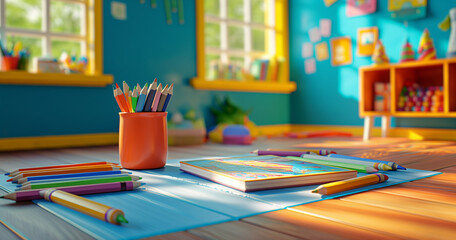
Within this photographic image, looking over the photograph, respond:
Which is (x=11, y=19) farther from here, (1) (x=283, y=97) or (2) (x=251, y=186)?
(2) (x=251, y=186)

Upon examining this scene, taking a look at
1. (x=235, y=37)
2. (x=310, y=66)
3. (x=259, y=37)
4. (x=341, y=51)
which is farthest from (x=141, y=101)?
(x=259, y=37)

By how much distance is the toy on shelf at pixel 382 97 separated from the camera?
3.20 meters

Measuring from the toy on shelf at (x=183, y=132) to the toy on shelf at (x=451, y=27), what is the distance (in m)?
1.83

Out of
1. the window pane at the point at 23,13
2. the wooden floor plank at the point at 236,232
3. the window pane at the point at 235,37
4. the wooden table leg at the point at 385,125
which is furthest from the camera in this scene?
the window pane at the point at 23,13

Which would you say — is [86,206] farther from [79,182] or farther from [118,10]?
[118,10]

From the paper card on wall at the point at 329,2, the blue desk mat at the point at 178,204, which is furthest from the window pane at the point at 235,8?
the blue desk mat at the point at 178,204

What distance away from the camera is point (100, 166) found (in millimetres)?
1356

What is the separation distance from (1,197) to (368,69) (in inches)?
109

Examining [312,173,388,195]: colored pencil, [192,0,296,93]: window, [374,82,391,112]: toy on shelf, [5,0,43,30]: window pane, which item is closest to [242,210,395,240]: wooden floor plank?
[312,173,388,195]: colored pencil

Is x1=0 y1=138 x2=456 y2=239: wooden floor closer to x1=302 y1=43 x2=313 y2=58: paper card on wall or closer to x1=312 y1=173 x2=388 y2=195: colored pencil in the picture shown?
x1=312 y1=173 x2=388 y2=195: colored pencil

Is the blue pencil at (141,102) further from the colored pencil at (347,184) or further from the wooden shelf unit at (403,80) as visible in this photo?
the wooden shelf unit at (403,80)

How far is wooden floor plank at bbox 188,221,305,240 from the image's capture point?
74cm

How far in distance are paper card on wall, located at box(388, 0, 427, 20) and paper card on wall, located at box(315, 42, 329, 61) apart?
712 millimetres

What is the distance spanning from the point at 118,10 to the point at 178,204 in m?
2.48
